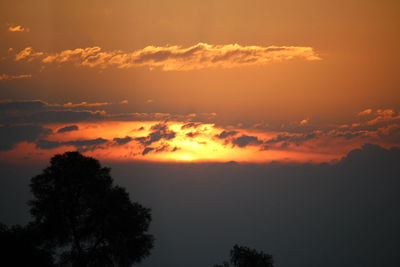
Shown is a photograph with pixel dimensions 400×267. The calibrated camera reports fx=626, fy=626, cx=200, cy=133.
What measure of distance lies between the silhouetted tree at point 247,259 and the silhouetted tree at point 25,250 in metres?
23.2

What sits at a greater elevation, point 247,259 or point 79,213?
point 79,213

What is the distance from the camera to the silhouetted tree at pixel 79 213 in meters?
57.9

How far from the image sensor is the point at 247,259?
76.3 metres

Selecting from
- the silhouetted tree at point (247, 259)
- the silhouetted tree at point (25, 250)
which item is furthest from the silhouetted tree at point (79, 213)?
the silhouetted tree at point (247, 259)

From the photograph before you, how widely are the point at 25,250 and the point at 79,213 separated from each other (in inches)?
269

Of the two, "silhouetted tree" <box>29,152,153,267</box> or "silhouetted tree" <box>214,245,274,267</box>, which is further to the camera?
"silhouetted tree" <box>214,245,274,267</box>

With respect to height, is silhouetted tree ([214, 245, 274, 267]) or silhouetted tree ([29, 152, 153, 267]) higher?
silhouetted tree ([29, 152, 153, 267])

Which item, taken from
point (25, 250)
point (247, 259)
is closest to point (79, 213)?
point (25, 250)

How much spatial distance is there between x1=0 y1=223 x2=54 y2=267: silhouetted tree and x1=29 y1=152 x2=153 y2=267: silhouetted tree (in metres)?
1.45

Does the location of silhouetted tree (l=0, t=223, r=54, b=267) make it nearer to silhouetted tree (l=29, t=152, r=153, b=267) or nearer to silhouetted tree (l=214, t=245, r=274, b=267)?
silhouetted tree (l=29, t=152, r=153, b=267)

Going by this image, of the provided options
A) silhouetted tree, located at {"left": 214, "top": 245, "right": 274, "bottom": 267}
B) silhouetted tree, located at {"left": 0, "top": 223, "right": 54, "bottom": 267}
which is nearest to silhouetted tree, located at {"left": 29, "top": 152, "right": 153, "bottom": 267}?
silhouetted tree, located at {"left": 0, "top": 223, "right": 54, "bottom": 267}

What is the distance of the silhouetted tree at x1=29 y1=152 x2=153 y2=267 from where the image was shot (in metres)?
57.9

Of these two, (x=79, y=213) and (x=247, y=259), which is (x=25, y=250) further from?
(x=247, y=259)

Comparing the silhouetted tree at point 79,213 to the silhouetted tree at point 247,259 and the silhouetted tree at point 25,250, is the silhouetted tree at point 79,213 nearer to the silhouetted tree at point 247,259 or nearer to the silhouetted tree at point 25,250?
the silhouetted tree at point 25,250
